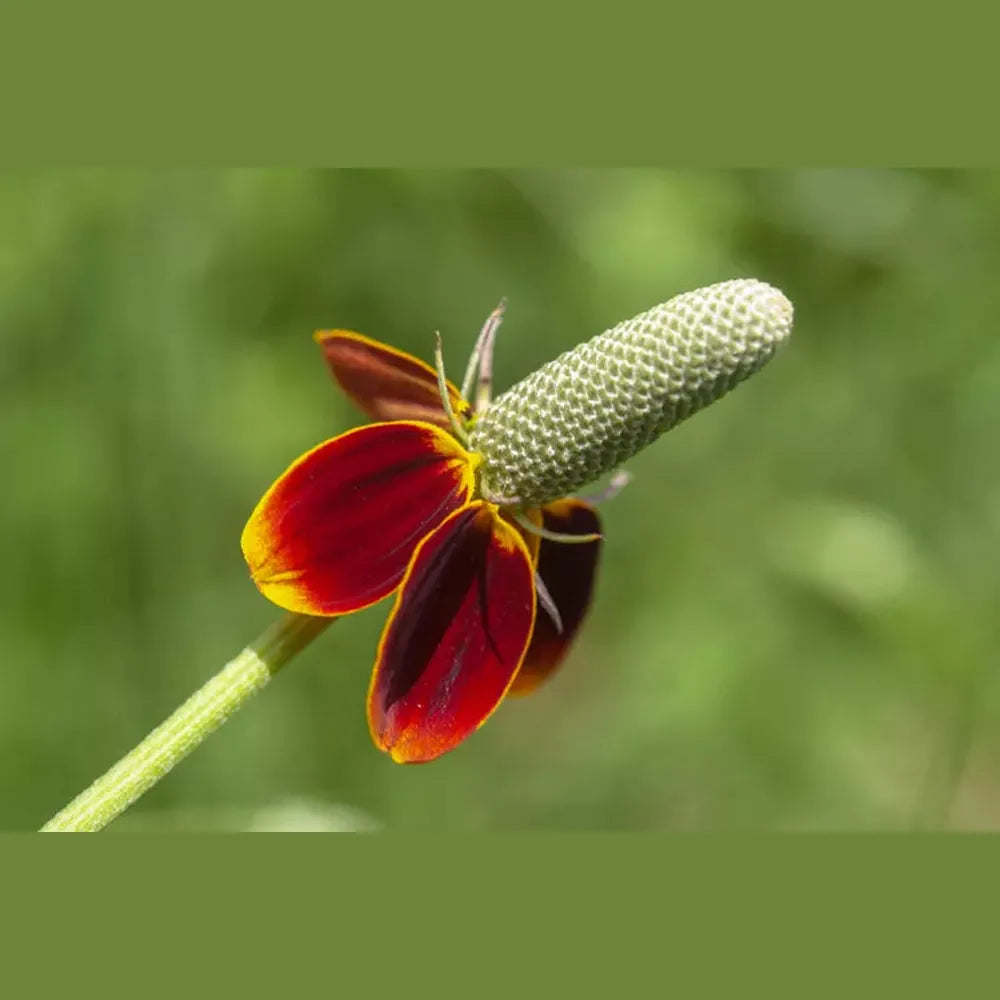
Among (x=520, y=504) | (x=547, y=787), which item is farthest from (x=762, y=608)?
(x=520, y=504)

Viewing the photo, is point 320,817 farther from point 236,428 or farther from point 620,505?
point 620,505

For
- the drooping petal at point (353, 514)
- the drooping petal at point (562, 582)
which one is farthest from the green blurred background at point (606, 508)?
the drooping petal at point (353, 514)

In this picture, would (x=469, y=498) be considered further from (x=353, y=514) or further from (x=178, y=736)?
(x=178, y=736)

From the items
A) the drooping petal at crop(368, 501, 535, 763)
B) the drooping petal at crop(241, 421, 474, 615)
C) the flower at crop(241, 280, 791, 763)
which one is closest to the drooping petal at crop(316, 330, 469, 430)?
the flower at crop(241, 280, 791, 763)

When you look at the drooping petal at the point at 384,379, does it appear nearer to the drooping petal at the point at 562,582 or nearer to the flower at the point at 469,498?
the flower at the point at 469,498

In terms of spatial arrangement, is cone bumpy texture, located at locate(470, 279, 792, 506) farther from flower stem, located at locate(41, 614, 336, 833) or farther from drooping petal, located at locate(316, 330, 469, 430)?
flower stem, located at locate(41, 614, 336, 833)

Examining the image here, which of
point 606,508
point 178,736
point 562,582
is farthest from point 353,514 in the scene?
point 606,508
